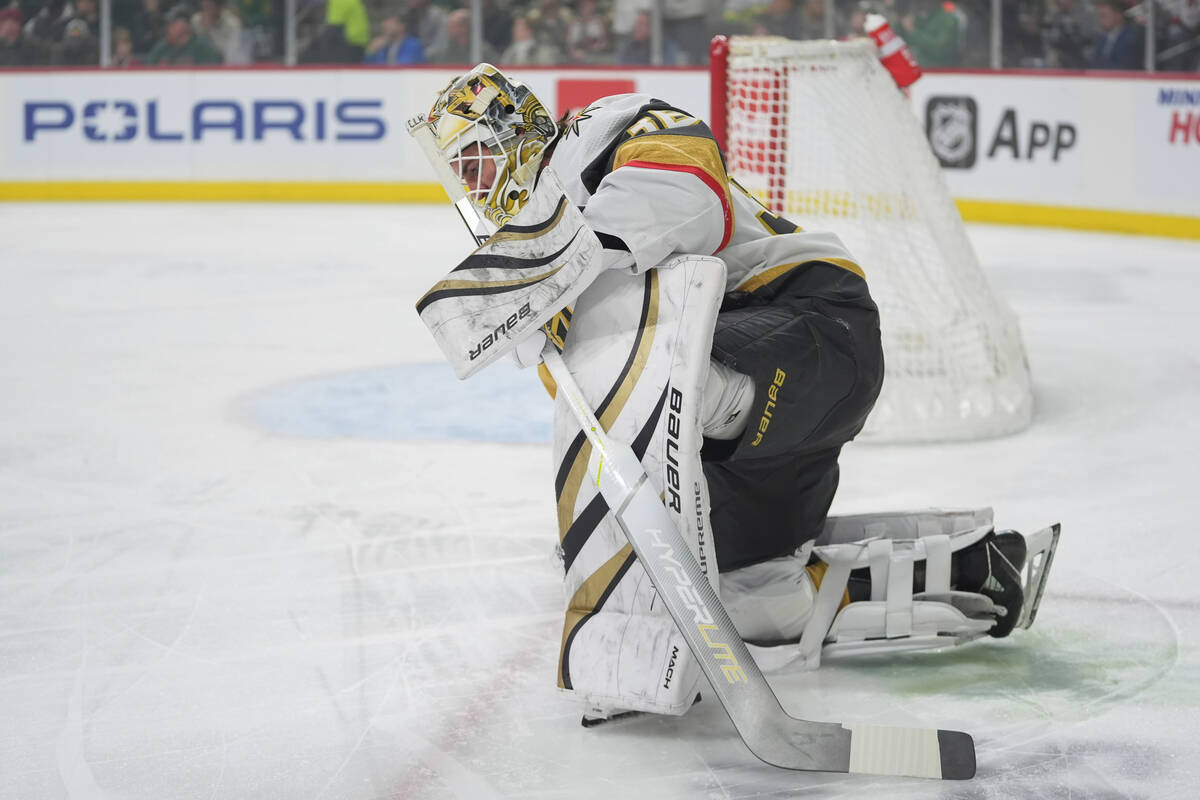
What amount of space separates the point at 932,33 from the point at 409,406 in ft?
16.4

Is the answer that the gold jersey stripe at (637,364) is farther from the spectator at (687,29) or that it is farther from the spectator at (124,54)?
the spectator at (124,54)

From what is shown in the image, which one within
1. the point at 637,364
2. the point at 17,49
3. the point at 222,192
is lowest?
the point at 222,192

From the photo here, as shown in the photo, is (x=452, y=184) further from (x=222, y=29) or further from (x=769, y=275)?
(x=222, y=29)

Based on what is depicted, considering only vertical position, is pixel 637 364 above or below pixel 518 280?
below

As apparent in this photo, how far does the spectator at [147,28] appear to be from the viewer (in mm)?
8664

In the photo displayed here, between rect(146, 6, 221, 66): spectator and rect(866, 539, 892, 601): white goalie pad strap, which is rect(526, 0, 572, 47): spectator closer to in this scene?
rect(146, 6, 221, 66): spectator

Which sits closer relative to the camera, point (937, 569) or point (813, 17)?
point (937, 569)

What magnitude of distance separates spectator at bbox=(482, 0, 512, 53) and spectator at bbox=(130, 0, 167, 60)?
1909 millimetres

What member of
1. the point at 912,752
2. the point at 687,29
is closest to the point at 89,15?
the point at 687,29

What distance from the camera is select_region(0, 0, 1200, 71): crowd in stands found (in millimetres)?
8047

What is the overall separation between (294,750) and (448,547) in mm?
870

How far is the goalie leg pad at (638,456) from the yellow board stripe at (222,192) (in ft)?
22.8

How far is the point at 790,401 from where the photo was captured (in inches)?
75.0

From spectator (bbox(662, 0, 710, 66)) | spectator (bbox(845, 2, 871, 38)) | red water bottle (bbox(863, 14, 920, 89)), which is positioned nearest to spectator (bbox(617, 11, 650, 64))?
spectator (bbox(662, 0, 710, 66))
